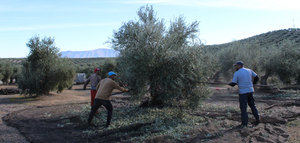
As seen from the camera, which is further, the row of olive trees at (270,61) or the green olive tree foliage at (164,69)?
the row of olive trees at (270,61)

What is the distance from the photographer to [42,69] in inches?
651

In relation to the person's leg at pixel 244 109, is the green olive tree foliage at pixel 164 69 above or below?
above

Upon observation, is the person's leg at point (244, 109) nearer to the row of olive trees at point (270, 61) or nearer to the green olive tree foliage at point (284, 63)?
the row of olive trees at point (270, 61)

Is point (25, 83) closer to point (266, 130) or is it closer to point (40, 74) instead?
point (40, 74)

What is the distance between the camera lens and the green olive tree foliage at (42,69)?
16453mm

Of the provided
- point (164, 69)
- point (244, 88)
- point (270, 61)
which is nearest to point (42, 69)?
point (164, 69)

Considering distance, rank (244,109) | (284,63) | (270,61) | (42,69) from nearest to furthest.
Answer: (244,109)
(42,69)
(284,63)
(270,61)

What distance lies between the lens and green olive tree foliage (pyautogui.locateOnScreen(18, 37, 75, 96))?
16453 millimetres

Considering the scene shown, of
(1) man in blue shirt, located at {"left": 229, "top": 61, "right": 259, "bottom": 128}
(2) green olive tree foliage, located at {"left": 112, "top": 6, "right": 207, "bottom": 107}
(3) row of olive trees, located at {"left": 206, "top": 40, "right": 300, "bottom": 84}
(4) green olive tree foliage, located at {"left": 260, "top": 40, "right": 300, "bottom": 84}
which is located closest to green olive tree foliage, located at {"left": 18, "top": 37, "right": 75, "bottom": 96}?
(2) green olive tree foliage, located at {"left": 112, "top": 6, "right": 207, "bottom": 107}

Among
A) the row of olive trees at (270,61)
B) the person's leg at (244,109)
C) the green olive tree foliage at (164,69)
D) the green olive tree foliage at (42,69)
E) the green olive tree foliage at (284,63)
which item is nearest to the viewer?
the person's leg at (244,109)

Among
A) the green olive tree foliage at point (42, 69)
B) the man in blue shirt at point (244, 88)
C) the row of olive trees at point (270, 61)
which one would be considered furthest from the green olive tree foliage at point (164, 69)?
the row of olive trees at point (270, 61)

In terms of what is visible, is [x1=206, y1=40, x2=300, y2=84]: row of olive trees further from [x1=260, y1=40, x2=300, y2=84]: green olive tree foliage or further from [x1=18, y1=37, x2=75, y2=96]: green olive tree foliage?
[x1=18, y1=37, x2=75, y2=96]: green olive tree foliage

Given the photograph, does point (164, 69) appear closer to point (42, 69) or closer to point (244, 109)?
point (244, 109)

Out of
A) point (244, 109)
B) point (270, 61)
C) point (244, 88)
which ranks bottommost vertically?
point (244, 109)
